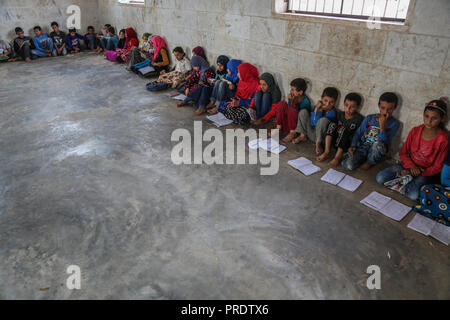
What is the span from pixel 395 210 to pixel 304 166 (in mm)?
1076

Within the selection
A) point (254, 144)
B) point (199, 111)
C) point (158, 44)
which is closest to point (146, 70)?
point (158, 44)

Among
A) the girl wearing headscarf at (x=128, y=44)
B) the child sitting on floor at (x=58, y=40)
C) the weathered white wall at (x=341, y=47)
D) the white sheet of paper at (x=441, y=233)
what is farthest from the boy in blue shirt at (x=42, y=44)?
the white sheet of paper at (x=441, y=233)

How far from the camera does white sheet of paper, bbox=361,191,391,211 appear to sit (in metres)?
2.91

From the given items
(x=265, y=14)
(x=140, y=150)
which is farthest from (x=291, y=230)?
(x=265, y=14)

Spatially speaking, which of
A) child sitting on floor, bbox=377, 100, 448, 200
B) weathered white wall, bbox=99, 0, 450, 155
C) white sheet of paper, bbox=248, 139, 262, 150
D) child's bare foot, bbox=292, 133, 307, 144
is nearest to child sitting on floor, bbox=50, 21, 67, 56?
weathered white wall, bbox=99, 0, 450, 155

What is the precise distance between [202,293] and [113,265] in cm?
77

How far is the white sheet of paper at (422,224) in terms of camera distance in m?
2.60

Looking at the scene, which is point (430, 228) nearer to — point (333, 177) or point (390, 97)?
point (333, 177)

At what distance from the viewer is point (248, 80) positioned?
15.9 ft

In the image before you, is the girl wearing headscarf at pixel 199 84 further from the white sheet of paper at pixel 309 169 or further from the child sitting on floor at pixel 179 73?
the white sheet of paper at pixel 309 169

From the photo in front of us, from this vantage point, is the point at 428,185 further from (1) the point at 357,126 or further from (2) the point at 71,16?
(2) the point at 71,16

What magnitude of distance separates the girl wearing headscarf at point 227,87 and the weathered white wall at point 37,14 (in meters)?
7.33

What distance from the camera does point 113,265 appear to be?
237 cm

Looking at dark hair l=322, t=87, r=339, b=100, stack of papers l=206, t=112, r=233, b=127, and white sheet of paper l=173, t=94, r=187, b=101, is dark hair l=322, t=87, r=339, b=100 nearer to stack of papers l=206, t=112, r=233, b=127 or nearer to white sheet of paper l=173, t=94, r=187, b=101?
stack of papers l=206, t=112, r=233, b=127
